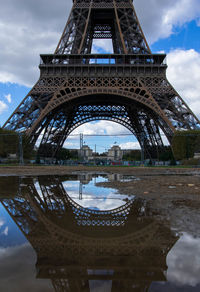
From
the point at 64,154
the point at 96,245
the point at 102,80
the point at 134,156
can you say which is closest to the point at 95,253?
the point at 96,245

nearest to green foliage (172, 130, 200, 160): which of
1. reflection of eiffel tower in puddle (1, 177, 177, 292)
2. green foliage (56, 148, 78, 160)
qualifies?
reflection of eiffel tower in puddle (1, 177, 177, 292)

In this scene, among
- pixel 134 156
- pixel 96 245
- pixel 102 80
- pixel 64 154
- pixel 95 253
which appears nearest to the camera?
pixel 95 253

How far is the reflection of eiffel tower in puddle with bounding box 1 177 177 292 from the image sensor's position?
2.11 m

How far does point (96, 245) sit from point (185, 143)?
29.7 metres

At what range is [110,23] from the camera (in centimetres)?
4156

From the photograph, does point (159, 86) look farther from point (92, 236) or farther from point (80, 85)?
point (92, 236)

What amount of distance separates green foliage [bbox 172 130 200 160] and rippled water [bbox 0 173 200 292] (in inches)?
965

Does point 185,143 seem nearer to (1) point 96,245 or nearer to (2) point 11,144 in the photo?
(2) point 11,144

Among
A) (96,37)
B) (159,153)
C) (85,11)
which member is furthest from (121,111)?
(85,11)

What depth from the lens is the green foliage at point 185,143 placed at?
27858 millimetres

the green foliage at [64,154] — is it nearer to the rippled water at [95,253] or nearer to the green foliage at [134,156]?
the green foliage at [134,156]

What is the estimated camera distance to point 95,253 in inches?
106

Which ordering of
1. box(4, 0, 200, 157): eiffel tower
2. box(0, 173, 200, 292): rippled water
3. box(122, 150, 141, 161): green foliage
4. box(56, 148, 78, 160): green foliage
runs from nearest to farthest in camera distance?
box(0, 173, 200, 292): rippled water, box(4, 0, 200, 157): eiffel tower, box(56, 148, 78, 160): green foliage, box(122, 150, 141, 161): green foliage

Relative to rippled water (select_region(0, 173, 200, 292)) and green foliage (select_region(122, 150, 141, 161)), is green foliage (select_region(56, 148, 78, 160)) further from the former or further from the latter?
rippled water (select_region(0, 173, 200, 292))
